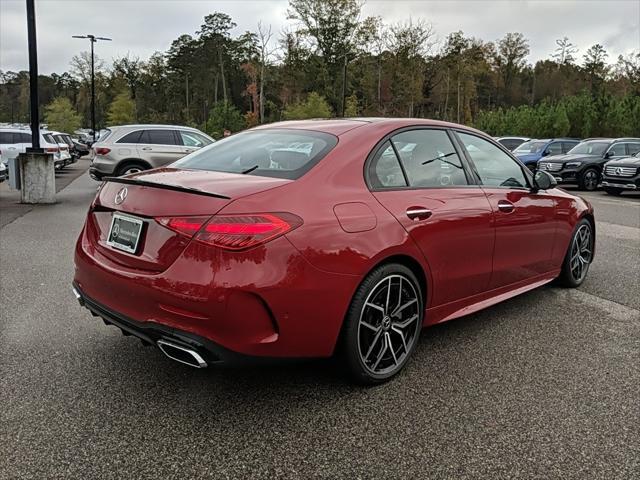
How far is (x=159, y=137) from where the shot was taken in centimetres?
1369

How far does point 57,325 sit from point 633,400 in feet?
12.5

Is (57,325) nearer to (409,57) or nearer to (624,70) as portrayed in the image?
(409,57)

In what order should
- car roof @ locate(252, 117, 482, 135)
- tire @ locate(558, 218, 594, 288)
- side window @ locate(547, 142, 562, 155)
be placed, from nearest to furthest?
1. car roof @ locate(252, 117, 482, 135)
2. tire @ locate(558, 218, 594, 288)
3. side window @ locate(547, 142, 562, 155)

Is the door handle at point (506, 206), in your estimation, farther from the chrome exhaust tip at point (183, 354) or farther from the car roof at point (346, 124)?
the chrome exhaust tip at point (183, 354)

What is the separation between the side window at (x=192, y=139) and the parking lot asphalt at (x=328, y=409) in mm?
10129

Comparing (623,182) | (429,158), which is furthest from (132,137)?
(623,182)

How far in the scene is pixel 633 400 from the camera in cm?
309

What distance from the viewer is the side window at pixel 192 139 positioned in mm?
14023

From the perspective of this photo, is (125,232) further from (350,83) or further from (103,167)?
(350,83)

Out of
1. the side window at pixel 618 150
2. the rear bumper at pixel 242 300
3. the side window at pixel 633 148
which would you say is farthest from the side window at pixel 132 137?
the side window at pixel 633 148

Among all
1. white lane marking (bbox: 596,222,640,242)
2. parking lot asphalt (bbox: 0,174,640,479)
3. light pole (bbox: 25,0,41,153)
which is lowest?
parking lot asphalt (bbox: 0,174,640,479)

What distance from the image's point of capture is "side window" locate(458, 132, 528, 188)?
4.04 metres

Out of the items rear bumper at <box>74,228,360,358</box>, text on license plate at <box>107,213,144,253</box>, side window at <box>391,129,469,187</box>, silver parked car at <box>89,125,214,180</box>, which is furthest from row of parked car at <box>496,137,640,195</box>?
text on license plate at <box>107,213,144,253</box>

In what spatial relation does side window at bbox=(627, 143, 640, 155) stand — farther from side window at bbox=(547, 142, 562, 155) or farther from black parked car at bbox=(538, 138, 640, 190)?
side window at bbox=(547, 142, 562, 155)
